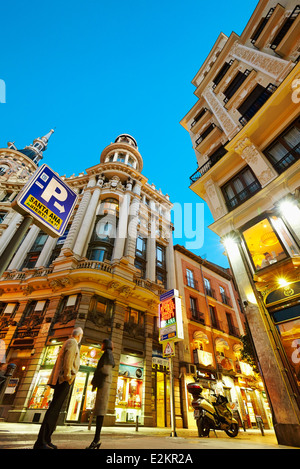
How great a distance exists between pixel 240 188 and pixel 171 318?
846 cm

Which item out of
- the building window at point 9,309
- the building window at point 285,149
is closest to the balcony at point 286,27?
the building window at point 285,149

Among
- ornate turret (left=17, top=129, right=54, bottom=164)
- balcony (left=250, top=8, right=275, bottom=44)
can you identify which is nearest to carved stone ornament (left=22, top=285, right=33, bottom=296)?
balcony (left=250, top=8, right=275, bottom=44)

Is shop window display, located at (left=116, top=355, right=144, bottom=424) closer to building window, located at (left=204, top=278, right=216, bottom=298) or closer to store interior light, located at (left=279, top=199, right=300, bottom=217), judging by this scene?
building window, located at (left=204, top=278, right=216, bottom=298)

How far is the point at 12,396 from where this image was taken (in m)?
12.9

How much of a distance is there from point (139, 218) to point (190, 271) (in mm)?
8500

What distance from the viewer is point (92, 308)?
14.5m

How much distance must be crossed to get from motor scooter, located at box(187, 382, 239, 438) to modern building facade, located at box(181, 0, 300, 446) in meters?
1.76

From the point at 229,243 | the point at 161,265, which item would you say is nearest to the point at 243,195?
the point at 229,243

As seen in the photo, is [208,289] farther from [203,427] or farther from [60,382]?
[60,382]

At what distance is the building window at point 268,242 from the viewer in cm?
865

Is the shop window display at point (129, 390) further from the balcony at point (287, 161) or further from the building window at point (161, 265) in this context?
the balcony at point (287, 161)
